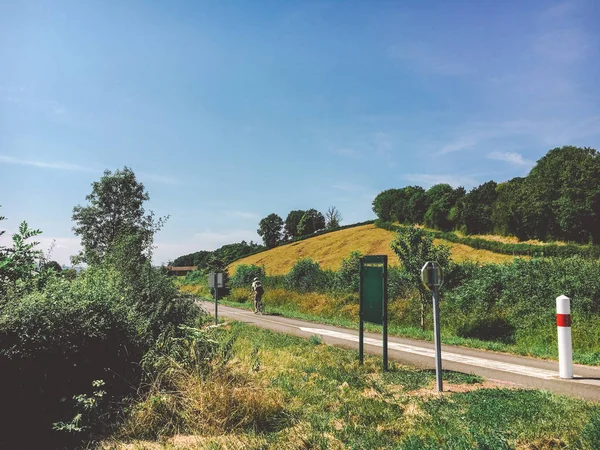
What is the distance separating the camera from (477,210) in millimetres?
57125

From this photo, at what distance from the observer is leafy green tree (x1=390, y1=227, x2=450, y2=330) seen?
16.9 metres

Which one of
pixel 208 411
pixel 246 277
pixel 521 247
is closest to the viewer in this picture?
pixel 208 411

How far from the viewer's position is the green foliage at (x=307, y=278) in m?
31.5

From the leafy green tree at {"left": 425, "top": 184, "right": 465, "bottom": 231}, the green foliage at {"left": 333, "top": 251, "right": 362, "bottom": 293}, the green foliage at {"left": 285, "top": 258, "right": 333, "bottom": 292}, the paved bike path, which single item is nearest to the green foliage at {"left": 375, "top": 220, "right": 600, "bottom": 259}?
the leafy green tree at {"left": 425, "top": 184, "right": 465, "bottom": 231}

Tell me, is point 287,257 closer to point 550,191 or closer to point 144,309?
point 550,191

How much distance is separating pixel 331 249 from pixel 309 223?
126 ft

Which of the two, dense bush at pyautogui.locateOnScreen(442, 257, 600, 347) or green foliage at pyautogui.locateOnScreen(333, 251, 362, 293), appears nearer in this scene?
dense bush at pyautogui.locateOnScreen(442, 257, 600, 347)

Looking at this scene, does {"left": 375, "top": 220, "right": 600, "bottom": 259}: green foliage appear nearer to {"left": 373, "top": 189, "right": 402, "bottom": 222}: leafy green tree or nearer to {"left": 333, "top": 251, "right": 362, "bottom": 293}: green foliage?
{"left": 333, "top": 251, "right": 362, "bottom": 293}: green foliage

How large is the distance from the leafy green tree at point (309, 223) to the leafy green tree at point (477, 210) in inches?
2006

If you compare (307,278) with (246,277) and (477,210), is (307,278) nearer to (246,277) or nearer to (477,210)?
(246,277)

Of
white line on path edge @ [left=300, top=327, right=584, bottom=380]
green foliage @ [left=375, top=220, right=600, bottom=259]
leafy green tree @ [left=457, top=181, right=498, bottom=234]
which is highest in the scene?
leafy green tree @ [left=457, top=181, right=498, bottom=234]

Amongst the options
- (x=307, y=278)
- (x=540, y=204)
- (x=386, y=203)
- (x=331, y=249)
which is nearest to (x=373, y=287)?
(x=307, y=278)

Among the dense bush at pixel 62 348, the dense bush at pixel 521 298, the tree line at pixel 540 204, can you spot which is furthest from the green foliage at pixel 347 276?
the tree line at pixel 540 204

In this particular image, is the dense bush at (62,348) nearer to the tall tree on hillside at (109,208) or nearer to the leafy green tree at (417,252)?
the leafy green tree at (417,252)
